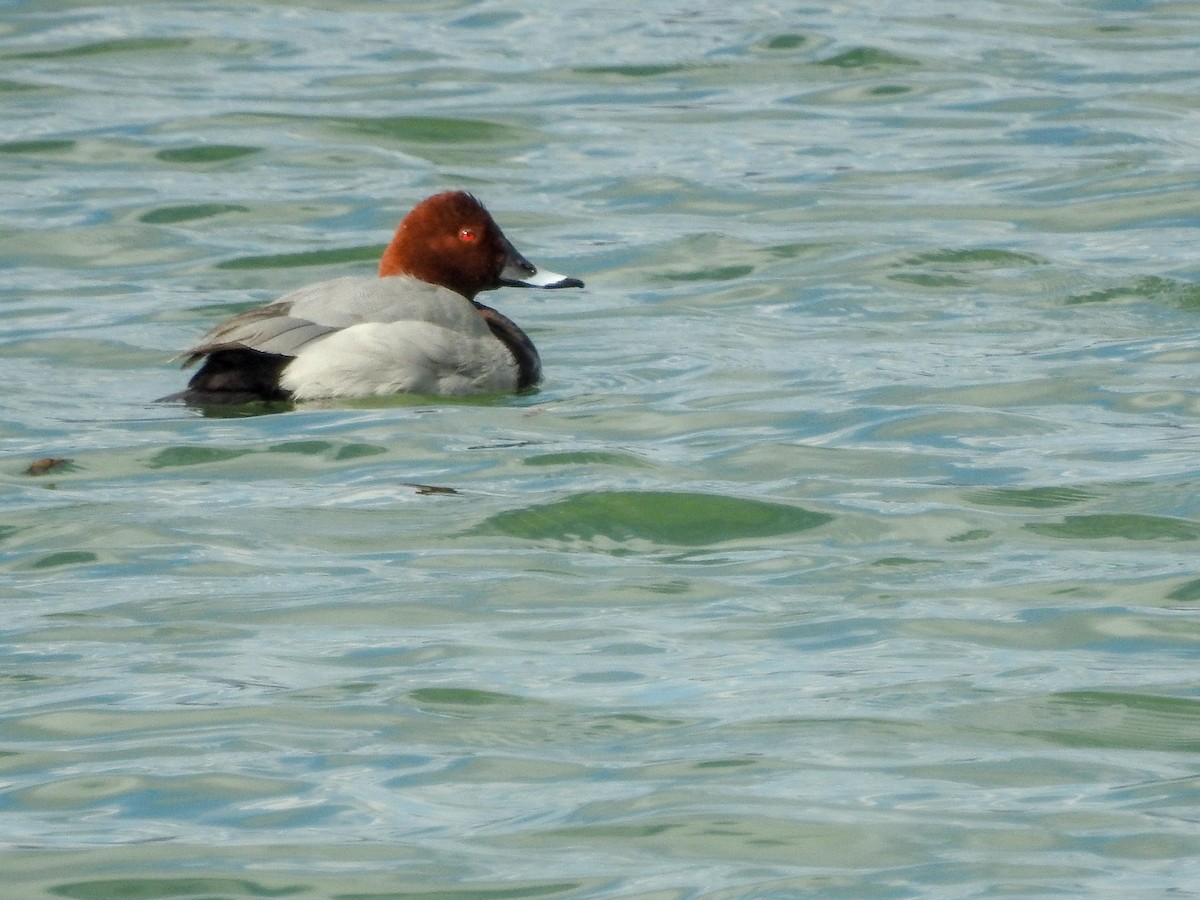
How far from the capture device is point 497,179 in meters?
13.9

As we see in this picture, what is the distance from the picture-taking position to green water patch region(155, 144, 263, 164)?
14172 millimetres

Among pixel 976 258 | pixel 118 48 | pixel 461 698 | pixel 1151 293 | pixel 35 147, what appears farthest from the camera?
pixel 118 48

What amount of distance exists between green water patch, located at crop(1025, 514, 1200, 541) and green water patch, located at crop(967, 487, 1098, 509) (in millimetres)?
176

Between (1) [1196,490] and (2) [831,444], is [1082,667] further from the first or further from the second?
(2) [831,444]

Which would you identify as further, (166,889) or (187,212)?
(187,212)

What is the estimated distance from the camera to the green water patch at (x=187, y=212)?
1284cm

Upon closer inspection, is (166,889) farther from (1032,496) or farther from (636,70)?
(636,70)

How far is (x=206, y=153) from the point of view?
14266 millimetres

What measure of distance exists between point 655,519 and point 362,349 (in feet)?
7.47

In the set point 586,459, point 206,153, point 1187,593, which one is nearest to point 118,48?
point 206,153

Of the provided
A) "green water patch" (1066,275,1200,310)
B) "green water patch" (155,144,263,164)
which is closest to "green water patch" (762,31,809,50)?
"green water patch" (155,144,263,164)

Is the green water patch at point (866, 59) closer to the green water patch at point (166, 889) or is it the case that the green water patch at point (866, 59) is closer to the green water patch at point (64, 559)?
the green water patch at point (64, 559)

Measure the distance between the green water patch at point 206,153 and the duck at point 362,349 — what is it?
14.5ft

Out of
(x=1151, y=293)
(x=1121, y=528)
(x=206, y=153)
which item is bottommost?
(x=1151, y=293)
